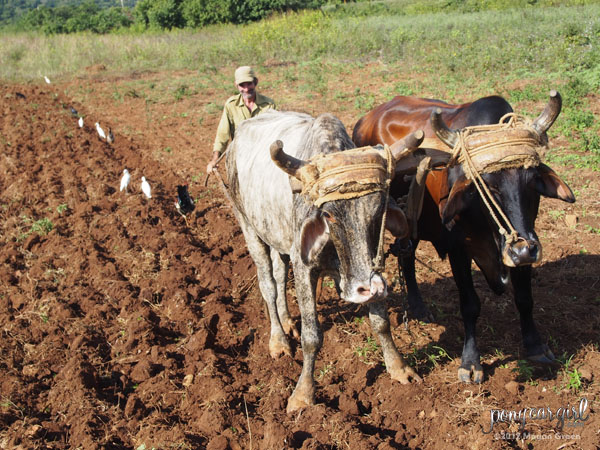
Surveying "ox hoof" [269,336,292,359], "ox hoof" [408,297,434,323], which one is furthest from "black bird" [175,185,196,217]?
"ox hoof" [408,297,434,323]

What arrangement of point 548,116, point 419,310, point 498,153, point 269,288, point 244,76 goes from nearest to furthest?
1. point 498,153
2. point 548,116
3. point 269,288
4. point 419,310
5. point 244,76

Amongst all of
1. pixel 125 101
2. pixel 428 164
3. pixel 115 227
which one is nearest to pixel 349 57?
pixel 125 101

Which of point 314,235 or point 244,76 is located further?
point 244,76

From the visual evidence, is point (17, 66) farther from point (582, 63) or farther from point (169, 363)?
point (169, 363)

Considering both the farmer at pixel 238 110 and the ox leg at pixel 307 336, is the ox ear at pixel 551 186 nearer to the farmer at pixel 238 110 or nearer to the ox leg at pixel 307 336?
the ox leg at pixel 307 336

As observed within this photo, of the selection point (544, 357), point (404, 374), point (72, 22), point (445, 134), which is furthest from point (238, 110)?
point (72, 22)

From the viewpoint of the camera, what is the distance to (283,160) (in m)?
2.99

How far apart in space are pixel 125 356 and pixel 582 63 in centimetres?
1258

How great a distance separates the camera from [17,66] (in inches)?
952

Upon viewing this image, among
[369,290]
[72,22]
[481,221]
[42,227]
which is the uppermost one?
[369,290]

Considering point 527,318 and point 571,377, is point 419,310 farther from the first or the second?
point 571,377

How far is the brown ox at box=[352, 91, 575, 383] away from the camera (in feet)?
11.0

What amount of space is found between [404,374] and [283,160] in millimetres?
1863

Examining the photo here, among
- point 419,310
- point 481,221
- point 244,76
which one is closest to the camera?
point 481,221
